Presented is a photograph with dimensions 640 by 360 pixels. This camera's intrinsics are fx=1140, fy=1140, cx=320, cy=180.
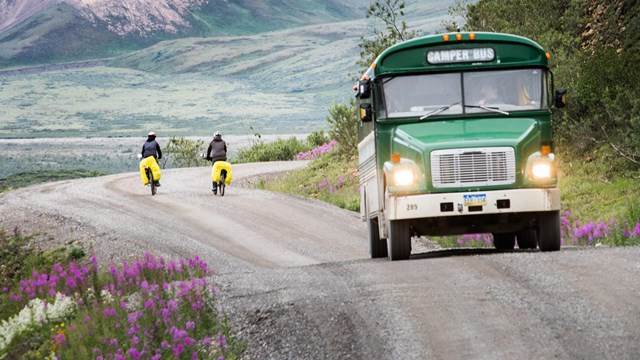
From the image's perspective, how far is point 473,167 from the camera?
46.7ft

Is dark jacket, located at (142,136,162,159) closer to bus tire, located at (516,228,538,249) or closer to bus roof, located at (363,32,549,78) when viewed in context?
bus tire, located at (516,228,538,249)

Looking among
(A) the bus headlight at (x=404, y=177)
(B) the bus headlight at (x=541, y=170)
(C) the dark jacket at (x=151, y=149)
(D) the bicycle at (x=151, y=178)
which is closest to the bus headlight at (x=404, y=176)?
(A) the bus headlight at (x=404, y=177)

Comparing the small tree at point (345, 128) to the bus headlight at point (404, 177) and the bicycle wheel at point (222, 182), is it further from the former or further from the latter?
the bus headlight at point (404, 177)

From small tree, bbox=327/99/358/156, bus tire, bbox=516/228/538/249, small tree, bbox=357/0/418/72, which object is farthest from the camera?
small tree, bbox=327/99/358/156

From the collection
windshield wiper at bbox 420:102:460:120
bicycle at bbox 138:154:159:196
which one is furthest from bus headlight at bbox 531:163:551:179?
bicycle at bbox 138:154:159:196

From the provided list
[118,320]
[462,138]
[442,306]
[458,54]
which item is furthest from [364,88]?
[118,320]

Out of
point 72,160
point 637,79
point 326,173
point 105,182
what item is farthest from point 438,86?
point 72,160

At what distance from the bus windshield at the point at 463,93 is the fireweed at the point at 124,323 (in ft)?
11.8

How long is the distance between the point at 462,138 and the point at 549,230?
178 centimetres

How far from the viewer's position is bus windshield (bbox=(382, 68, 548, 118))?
15.0 metres

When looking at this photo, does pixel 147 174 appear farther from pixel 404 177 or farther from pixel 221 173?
pixel 404 177

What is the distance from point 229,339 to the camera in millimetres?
10508

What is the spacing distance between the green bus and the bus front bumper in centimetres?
1

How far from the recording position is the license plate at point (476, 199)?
14242mm
